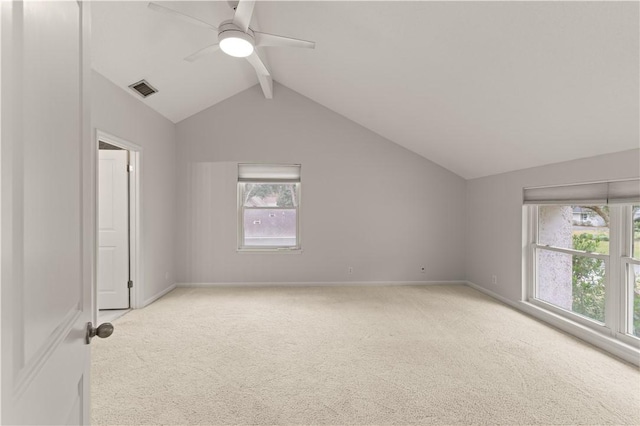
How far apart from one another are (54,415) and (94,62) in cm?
331

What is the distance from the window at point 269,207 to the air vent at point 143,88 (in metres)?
1.61

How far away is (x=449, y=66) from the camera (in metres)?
2.70

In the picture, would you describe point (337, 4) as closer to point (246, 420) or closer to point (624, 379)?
point (246, 420)

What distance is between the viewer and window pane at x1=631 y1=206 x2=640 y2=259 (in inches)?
103

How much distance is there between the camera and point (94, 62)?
9.67 ft

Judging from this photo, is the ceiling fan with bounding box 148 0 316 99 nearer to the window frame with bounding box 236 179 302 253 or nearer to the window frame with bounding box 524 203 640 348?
the window frame with bounding box 236 179 302 253

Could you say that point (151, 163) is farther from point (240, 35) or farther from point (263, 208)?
point (240, 35)

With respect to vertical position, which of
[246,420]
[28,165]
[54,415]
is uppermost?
[28,165]

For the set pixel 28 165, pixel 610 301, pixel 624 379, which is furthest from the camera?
pixel 610 301

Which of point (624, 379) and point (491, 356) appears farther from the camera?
point (491, 356)

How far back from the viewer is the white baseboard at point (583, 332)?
2.53m

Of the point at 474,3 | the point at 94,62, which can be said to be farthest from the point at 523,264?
the point at 94,62

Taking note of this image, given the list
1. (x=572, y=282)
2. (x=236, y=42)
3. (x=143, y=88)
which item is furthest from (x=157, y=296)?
(x=572, y=282)

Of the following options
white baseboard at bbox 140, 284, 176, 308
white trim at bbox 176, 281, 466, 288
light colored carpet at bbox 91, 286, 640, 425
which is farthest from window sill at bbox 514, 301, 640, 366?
white baseboard at bbox 140, 284, 176, 308
